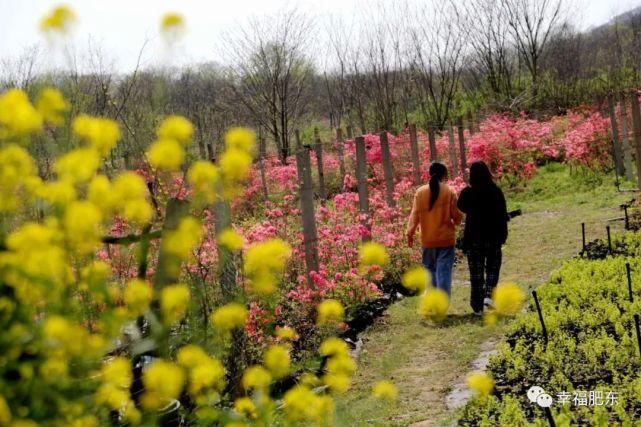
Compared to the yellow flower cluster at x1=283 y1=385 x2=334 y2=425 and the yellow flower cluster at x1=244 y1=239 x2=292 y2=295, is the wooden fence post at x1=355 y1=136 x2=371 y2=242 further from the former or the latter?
the yellow flower cluster at x1=244 y1=239 x2=292 y2=295

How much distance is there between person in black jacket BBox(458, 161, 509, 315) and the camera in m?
6.73

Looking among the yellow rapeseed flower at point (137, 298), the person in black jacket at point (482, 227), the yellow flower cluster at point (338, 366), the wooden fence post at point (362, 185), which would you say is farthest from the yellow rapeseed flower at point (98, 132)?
the wooden fence post at point (362, 185)

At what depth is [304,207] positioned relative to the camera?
762 cm

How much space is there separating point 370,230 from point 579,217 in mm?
4601

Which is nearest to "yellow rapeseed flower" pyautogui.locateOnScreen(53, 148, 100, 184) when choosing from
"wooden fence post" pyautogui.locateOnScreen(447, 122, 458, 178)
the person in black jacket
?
the person in black jacket

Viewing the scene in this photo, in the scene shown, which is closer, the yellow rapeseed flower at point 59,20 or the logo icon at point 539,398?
the yellow rapeseed flower at point 59,20

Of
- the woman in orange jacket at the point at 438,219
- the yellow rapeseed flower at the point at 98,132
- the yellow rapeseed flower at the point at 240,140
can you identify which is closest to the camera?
the yellow rapeseed flower at the point at 98,132

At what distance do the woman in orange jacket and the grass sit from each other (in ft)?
1.78

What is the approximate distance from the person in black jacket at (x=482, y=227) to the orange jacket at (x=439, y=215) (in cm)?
10

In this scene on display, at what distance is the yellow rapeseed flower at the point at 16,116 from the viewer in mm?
1429

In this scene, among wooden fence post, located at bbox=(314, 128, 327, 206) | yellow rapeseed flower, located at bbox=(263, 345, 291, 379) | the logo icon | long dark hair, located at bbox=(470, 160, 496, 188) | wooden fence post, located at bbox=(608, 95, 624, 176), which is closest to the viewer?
yellow rapeseed flower, located at bbox=(263, 345, 291, 379)

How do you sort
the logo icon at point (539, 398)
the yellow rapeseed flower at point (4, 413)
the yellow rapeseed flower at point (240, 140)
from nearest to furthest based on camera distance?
1. the yellow rapeseed flower at point (4, 413)
2. the yellow rapeseed flower at point (240, 140)
3. the logo icon at point (539, 398)

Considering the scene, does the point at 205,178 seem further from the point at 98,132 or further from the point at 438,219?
the point at 438,219

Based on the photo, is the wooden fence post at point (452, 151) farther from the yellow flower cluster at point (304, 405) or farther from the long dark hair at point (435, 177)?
the yellow flower cluster at point (304, 405)
